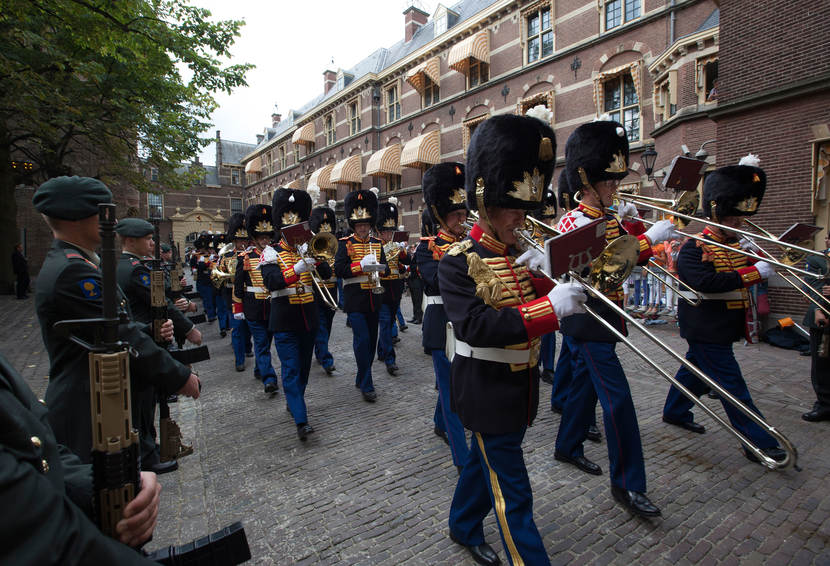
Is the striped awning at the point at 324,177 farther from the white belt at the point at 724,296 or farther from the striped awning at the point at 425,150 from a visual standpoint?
the white belt at the point at 724,296

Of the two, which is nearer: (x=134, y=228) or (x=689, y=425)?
(x=134, y=228)

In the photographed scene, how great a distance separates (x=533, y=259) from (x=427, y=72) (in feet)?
74.1

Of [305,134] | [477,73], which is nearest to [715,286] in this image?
[477,73]

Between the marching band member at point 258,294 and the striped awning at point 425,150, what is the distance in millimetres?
17015

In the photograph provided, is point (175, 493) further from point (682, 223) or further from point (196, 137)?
point (196, 137)

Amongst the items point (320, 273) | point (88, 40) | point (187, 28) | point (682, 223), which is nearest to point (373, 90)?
point (187, 28)

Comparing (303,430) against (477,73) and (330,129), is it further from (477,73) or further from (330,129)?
(330,129)

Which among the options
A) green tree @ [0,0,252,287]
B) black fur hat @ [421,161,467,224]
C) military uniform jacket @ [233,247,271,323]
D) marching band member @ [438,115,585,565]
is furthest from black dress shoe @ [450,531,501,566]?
green tree @ [0,0,252,287]

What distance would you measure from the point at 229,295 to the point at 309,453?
18.5 feet

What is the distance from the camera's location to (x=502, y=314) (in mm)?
2121

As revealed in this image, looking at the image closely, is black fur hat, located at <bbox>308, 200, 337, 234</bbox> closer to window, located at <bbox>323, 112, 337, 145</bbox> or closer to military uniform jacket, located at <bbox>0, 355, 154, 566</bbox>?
military uniform jacket, located at <bbox>0, 355, 154, 566</bbox>

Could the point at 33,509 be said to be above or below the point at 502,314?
below

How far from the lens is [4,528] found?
0.74 metres

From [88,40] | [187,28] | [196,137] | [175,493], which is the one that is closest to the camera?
[175,493]
